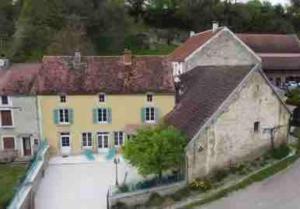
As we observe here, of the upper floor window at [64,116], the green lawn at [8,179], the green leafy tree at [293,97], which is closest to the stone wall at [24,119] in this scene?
the upper floor window at [64,116]

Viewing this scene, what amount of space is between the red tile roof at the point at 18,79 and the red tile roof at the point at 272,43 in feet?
103

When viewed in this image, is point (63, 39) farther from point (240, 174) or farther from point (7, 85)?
point (240, 174)

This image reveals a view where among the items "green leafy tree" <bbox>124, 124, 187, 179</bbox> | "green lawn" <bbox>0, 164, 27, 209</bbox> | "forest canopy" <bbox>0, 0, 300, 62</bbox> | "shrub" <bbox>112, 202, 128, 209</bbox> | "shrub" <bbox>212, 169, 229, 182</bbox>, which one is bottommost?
"green lawn" <bbox>0, 164, 27, 209</bbox>

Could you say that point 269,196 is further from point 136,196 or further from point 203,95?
point 203,95

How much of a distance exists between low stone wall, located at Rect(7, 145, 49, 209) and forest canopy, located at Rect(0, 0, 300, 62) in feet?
75.3

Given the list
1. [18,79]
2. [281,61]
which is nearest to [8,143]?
[18,79]

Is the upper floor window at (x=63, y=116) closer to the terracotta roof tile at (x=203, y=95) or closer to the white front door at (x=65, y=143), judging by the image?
the white front door at (x=65, y=143)

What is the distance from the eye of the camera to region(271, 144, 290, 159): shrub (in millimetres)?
30078

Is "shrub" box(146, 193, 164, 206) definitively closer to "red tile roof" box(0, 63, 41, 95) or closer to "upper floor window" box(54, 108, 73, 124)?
"upper floor window" box(54, 108, 73, 124)

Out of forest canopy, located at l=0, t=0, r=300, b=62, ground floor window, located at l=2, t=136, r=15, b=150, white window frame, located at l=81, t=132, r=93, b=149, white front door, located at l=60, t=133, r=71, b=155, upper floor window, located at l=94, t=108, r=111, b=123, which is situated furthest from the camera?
forest canopy, located at l=0, t=0, r=300, b=62

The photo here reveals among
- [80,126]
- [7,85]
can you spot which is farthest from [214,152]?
[7,85]

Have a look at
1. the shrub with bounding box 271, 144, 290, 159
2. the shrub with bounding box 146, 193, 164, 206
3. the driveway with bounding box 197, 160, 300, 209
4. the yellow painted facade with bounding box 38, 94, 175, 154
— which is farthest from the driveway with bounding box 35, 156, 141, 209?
the shrub with bounding box 271, 144, 290, 159

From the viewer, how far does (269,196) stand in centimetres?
2570

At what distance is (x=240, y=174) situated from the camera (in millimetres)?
28344
